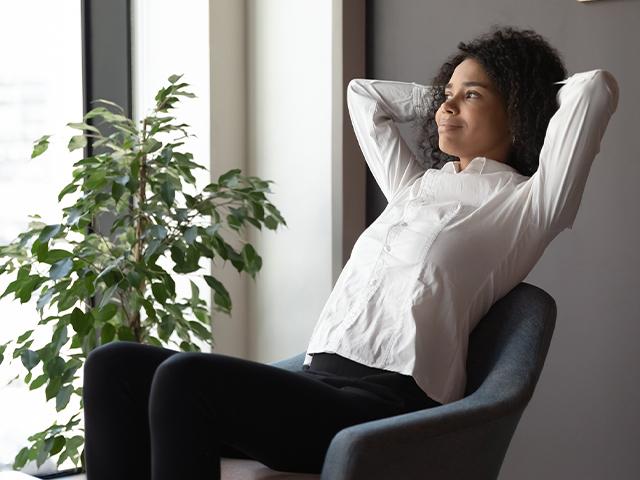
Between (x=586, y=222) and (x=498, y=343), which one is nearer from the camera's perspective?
(x=498, y=343)

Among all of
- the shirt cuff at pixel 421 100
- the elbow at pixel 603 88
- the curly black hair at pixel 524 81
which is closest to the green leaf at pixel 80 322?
the shirt cuff at pixel 421 100

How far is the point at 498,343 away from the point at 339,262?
1.04 m

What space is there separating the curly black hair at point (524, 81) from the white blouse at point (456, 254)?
6 cm

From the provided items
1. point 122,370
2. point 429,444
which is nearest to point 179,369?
point 122,370

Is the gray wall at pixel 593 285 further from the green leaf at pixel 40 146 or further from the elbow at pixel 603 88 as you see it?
the green leaf at pixel 40 146

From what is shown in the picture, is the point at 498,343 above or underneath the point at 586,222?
underneath

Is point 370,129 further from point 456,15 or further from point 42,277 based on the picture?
point 42,277

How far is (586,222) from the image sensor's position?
241 centimetres

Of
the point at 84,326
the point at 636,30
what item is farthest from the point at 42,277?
the point at 636,30

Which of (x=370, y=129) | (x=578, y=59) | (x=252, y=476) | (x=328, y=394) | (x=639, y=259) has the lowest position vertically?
(x=252, y=476)

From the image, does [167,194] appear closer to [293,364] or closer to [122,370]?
[293,364]

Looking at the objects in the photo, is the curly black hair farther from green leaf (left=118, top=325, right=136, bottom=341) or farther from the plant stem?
green leaf (left=118, top=325, right=136, bottom=341)

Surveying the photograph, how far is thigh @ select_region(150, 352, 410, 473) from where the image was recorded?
1620mm

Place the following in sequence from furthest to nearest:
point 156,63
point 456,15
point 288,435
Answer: point 156,63 < point 456,15 < point 288,435
